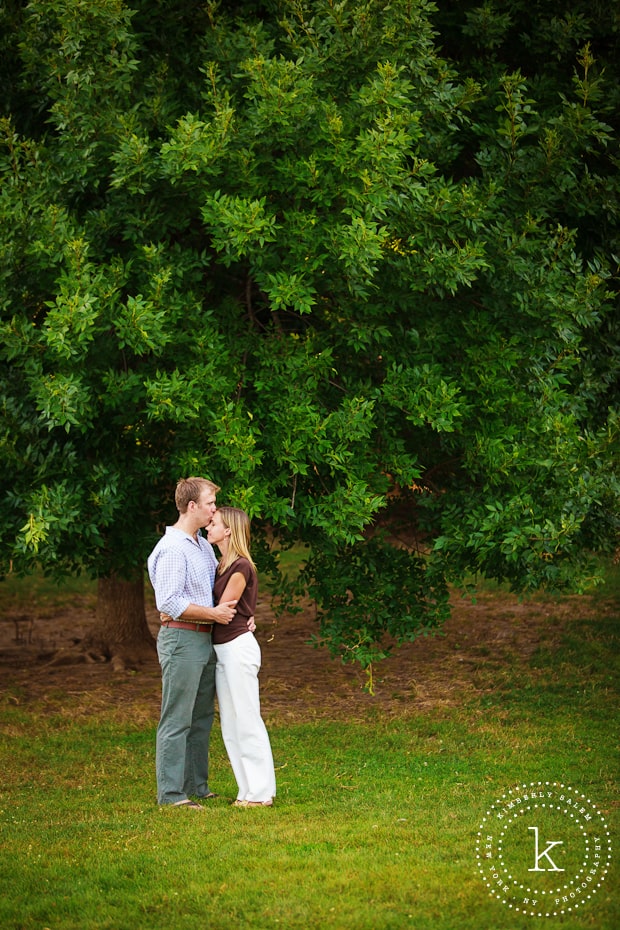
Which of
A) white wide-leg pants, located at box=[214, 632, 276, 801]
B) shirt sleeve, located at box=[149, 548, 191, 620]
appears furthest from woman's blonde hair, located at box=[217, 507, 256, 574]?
white wide-leg pants, located at box=[214, 632, 276, 801]

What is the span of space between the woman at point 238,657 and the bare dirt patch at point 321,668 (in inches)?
143

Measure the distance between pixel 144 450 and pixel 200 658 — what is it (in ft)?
9.44

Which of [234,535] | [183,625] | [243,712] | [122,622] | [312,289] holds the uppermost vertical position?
[312,289]

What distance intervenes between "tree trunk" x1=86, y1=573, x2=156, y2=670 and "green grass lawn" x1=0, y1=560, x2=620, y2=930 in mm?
1986

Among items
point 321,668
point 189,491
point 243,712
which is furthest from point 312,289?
point 321,668

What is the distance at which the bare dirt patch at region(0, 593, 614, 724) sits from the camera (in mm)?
11523

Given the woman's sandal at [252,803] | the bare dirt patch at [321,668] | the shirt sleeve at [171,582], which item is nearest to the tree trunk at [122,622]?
the bare dirt patch at [321,668]

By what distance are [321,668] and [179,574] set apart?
6653 mm

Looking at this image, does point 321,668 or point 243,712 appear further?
point 321,668

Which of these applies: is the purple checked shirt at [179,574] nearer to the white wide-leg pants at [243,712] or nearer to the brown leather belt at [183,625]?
the brown leather belt at [183,625]

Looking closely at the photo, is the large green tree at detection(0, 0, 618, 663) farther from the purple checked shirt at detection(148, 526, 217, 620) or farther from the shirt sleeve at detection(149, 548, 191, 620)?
the shirt sleeve at detection(149, 548, 191, 620)

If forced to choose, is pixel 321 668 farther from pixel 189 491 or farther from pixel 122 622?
pixel 189 491

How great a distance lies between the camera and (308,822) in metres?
6.89

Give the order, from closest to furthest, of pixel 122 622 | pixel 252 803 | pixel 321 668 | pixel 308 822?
pixel 308 822, pixel 252 803, pixel 321 668, pixel 122 622
